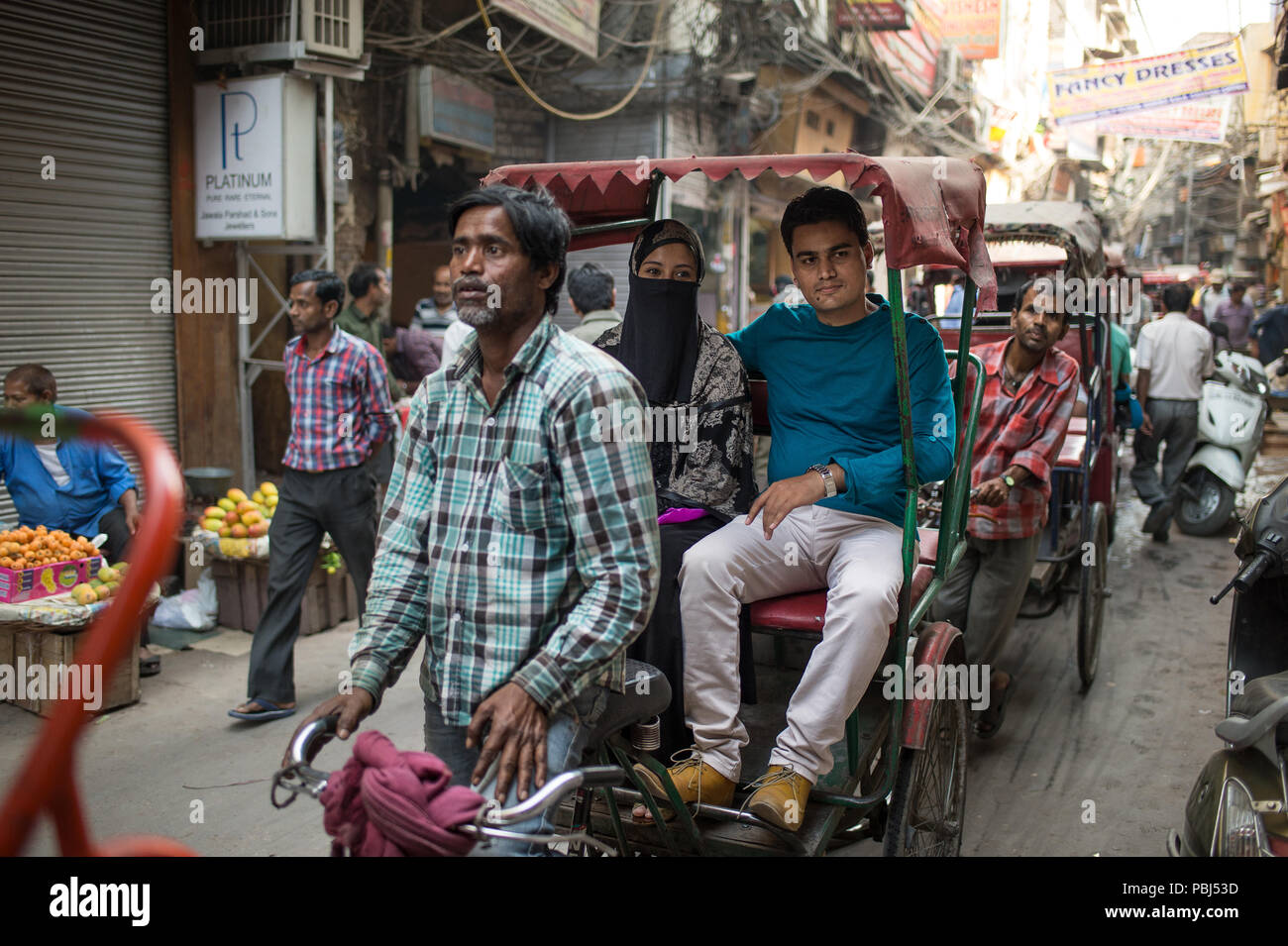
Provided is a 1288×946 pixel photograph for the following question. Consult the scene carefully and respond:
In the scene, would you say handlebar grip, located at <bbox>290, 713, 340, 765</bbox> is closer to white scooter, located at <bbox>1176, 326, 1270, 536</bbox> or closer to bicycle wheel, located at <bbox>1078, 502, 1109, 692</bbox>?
bicycle wheel, located at <bbox>1078, 502, 1109, 692</bbox>

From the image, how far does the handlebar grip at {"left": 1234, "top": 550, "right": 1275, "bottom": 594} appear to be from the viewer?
316cm

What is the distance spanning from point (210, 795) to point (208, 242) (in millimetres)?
4315

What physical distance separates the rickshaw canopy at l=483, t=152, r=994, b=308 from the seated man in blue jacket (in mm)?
288

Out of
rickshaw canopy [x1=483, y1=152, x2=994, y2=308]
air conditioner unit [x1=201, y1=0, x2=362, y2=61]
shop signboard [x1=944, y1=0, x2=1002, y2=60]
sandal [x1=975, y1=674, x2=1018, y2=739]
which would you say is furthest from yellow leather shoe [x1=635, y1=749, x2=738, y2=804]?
shop signboard [x1=944, y1=0, x2=1002, y2=60]

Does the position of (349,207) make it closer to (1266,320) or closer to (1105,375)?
(1105,375)

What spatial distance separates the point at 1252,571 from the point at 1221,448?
7.14 meters

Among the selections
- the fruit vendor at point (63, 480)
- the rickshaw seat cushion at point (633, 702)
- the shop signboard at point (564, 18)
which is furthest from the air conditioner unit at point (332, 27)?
the rickshaw seat cushion at point (633, 702)

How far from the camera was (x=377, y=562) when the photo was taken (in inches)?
88.8

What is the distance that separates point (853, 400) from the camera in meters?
3.30

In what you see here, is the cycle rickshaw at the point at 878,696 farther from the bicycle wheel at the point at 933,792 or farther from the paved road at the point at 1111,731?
the paved road at the point at 1111,731

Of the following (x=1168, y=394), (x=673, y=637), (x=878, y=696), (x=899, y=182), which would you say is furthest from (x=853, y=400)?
(x=1168, y=394)

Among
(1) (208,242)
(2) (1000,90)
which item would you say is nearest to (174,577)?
(1) (208,242)

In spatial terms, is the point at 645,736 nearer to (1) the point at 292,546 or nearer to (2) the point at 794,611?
(2) the point at 794,611

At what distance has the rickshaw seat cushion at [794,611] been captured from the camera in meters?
3.02
